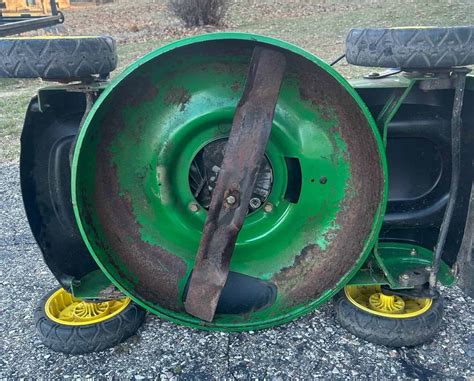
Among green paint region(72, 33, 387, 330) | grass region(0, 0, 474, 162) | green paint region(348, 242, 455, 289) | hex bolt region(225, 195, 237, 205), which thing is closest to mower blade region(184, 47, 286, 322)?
hex bolt region(225, 195, 237, 205)

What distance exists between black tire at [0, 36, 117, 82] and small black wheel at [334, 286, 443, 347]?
1533 mm

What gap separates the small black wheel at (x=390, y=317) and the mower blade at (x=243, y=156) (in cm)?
68

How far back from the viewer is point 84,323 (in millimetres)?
2348

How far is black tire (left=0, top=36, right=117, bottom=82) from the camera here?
6.84ft

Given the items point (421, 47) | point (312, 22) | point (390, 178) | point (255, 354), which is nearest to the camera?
point (421, 47)

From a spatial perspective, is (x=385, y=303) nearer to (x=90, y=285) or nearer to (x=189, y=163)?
(x=189, y=163)

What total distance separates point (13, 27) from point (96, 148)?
442 centimetres

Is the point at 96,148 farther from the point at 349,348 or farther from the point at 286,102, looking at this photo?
the point at 349,348

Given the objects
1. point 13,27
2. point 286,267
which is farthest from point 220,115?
point 13,27

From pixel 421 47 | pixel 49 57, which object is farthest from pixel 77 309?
pixel 421 47

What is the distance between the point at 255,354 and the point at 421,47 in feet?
4.69

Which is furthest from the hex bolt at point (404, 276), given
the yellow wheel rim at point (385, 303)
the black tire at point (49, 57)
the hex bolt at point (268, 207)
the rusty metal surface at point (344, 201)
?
the black tire at point (49, 57)

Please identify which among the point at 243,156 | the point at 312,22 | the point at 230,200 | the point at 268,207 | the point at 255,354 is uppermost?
the point at 243,156

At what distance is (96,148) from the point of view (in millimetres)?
2135
